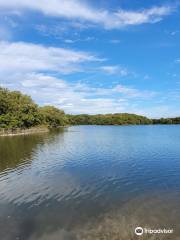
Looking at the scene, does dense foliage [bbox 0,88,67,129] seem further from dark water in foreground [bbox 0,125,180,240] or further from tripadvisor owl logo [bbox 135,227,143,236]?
tripadvisor owl logo [bbox 135,227,143,236]

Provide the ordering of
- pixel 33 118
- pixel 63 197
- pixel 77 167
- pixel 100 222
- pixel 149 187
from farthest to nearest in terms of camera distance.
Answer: pixel 33 118 → pixel 77 167 → pixel 149 187 → pixel 63 197 → pixel 100 222

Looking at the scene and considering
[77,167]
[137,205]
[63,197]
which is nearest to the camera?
[137,205]

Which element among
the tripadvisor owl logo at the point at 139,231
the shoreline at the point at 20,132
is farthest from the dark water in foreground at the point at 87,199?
the shoreline at the point at 20,132

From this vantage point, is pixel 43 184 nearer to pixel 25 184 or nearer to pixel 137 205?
pixel 25 184

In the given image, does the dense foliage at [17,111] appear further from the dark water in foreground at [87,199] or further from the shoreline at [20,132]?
the dark water in foreground at [87,199]

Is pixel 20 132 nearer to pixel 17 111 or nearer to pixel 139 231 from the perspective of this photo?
pixel 17 111

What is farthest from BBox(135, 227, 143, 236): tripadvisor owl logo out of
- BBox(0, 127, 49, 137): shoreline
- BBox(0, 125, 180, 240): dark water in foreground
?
BBox(0, 127, 49, 137): shoreline

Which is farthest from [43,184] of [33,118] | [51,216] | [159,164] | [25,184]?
[33,118]

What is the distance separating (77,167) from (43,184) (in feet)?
25.8

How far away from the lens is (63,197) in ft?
64.2

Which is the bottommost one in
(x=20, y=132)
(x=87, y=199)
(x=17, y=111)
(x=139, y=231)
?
(x=139, y=231)

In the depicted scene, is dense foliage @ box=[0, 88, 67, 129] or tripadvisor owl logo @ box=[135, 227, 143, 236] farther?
dense foliage @ box=[0, 88, 67, 129]

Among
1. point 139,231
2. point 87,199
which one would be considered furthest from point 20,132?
point 139,231

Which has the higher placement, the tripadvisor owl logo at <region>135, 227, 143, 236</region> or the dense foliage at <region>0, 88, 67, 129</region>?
the dense foliage at <region>0, 88, 67, 129</region>
